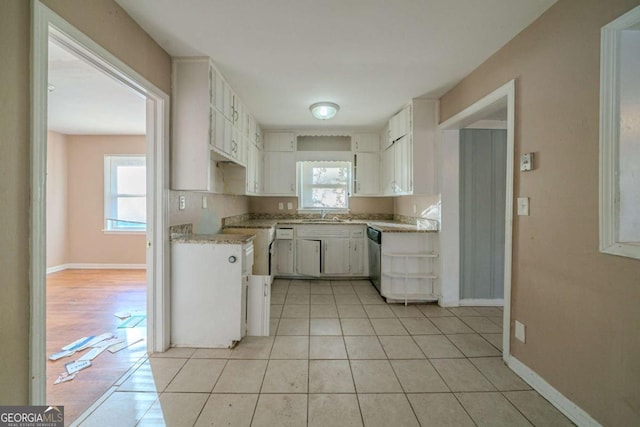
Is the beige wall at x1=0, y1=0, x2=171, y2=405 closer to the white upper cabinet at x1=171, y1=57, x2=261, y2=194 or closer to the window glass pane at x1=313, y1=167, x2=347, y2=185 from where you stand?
the white upper cabinet at x1=171, y1=57, x2=261, y2=194

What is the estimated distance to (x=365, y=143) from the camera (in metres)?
4.62

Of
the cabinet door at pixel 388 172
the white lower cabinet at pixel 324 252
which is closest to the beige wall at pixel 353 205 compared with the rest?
the cabinet door at pixel 388 172

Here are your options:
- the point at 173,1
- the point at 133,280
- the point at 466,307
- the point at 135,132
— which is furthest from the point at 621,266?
the point at 135,132

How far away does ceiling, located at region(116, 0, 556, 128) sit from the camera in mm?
1672

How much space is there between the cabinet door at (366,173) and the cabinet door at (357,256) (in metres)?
0.91

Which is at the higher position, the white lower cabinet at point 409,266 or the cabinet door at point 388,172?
the cabinet door at point 388,172

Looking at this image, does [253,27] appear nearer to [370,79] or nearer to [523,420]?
[370,79]

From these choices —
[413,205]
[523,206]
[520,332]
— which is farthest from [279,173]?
[520,332]

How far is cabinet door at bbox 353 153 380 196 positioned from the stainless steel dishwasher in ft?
2.93

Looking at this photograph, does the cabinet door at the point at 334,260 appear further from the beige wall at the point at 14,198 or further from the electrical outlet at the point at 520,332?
the beige wall at the point at 14,198

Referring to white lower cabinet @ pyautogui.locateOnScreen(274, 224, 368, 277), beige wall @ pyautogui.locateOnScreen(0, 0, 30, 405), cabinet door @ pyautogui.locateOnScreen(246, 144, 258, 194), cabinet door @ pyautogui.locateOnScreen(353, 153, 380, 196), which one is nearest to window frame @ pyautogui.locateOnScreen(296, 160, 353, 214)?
cabinet door @ pyautogui.locateOnScreen(353, 153, 380, 196)

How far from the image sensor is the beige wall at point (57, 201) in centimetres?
450

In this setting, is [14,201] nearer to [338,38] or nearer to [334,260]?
[338,38]

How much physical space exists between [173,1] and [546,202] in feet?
8.60
